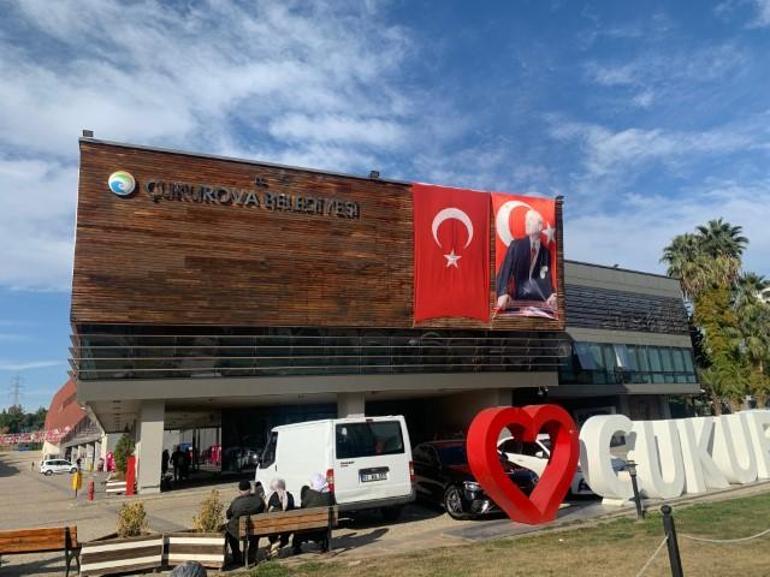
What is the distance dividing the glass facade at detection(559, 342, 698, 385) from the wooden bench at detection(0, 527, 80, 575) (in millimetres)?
33261

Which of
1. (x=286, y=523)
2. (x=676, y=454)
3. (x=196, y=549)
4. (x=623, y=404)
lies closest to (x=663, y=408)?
(x=623, y=404)

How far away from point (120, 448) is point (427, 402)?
20416 millimetres

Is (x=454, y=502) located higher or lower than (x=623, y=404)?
lower

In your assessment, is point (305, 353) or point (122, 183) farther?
point (305, 353)

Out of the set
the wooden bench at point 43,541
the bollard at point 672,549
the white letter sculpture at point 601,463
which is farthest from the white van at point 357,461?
the bollard at point 672,549

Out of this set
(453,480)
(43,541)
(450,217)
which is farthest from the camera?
(450,217)

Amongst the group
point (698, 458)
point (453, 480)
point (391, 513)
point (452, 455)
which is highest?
point (452, 455)

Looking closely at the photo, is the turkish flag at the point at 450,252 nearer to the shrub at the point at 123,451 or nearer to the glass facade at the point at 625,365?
the glass facade at the point at 625,365

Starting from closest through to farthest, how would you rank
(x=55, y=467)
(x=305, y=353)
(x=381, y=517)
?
1. (x=381, y=517)
2. (x=305, y=353)
3. (x=55, y=467)

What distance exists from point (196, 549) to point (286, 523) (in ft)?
4.64

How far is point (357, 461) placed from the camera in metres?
13.0

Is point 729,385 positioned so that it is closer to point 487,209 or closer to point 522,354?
point 522,354

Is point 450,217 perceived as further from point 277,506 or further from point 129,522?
point 129,522

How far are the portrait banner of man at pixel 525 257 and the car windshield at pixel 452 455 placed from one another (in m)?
15.1
